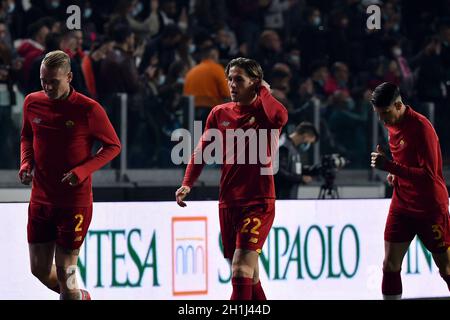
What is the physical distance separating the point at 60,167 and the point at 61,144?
0.54ft

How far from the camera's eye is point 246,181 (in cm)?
942

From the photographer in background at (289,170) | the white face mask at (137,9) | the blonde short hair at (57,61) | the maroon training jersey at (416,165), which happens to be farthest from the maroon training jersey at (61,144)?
the white face mask at (137,9)

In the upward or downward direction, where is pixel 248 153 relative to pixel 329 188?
upward

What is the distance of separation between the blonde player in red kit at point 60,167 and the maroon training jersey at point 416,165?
2.20 meters

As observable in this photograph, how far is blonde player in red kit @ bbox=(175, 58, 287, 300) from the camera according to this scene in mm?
9336

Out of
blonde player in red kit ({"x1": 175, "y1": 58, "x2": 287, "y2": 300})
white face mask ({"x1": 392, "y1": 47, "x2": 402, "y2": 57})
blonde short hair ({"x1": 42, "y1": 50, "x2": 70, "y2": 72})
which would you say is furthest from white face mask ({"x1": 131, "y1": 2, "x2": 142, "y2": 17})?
blonde short hair ({"x1": 42, "y1": 50, "x2": 70, "y2": 72})

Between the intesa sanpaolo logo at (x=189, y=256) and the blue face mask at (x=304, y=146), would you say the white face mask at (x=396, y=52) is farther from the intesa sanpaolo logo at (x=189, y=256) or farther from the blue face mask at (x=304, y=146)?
the intesa sanpaolo logo at (x=189, y=256)

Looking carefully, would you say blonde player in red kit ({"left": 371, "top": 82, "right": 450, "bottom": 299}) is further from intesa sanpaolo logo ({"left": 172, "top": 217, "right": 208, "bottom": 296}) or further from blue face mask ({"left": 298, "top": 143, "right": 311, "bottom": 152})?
blue face mask ({"left": 298, "top": 143, "right": 311, "bottom": 152})

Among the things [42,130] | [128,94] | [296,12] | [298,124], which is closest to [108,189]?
[128,94]

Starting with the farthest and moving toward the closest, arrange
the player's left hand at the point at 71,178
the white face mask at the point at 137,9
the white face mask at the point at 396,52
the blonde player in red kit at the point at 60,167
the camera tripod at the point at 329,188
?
the white face mask at the point at 396,52 < the white face mask at the point at 137,9 < the camera tripod at the point at 329,188 < the blonde player in red kit at the point at 60,167 < the player's left hand at the point at 71,178

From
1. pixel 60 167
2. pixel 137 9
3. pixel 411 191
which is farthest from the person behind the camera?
pixel 137 9

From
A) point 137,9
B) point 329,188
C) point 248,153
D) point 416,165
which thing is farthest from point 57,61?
point 137,9

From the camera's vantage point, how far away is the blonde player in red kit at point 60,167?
365 inches

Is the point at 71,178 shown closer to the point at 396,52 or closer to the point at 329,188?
the point at 329,188
